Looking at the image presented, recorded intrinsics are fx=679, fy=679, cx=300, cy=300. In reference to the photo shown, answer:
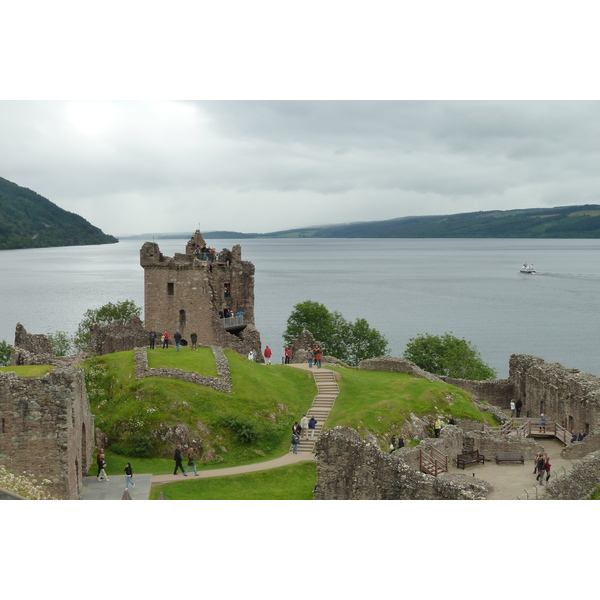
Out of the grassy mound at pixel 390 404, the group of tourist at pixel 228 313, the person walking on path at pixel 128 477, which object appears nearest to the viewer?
the person walking on path at pixel 128 477

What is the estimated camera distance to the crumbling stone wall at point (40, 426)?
25.0 meters

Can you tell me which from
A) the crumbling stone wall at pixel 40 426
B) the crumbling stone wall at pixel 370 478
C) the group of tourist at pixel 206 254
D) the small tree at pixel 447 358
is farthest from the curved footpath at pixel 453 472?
the small tree at pixel 447 358

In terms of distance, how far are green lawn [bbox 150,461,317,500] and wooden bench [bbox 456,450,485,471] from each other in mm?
6850

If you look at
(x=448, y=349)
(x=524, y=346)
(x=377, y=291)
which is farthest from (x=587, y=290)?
(x=448, y=349)

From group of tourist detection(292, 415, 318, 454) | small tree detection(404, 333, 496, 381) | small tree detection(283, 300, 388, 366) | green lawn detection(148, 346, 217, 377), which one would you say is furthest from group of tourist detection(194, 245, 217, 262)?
group of tourist detection(292, 415, 318, 454)

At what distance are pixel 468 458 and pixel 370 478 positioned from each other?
8.11 meters

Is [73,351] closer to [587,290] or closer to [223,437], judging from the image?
[223,437]

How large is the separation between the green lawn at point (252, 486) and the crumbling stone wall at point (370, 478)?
3.22 m

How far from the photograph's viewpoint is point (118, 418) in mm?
36469

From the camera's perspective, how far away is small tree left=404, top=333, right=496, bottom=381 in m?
75.4

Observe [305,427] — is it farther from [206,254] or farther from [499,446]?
[206,254]

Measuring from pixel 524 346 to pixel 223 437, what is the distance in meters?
87.7

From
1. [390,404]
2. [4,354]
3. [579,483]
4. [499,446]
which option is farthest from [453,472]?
[4,354]

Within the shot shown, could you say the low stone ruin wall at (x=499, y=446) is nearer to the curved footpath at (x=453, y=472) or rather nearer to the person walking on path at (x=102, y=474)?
the curved footpath at (x=453, y=472)
